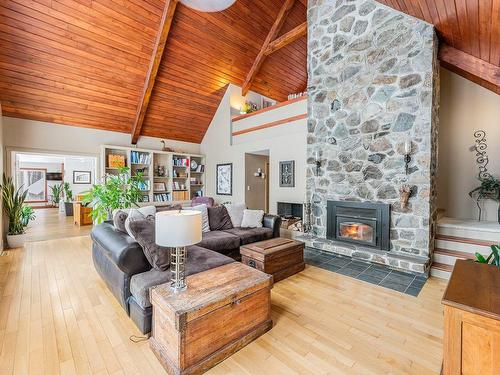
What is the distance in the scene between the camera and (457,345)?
3.80 feet

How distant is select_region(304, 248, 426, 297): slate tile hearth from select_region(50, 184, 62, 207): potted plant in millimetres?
11783

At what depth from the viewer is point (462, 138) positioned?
4434mm

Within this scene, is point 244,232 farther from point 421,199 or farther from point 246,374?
point 421,199

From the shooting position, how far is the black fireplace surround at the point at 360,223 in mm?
3742

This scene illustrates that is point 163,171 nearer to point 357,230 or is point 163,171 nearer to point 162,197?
point 162,197

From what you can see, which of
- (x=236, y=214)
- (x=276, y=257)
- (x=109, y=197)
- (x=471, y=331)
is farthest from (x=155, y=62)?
(x=471, y=331)

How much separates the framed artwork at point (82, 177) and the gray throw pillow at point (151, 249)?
9.63 meters

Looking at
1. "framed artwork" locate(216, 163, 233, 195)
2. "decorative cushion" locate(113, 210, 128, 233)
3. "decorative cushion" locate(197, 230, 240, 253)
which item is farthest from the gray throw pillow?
"framed artwork" locate(216, 163, 233, 195)

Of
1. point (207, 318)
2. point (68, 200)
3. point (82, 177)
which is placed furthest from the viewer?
point (82, 177)

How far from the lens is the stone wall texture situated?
342 centimetres

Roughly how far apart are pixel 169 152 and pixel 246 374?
6.38m

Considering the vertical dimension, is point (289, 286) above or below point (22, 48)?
below

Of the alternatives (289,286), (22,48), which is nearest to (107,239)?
(289,286)

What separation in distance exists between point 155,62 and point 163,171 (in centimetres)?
309
